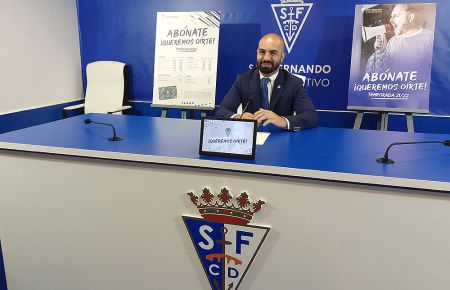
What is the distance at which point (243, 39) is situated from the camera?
11.1 ft

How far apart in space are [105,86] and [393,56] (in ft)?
8.68

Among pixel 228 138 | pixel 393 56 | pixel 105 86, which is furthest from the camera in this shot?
pixel 105 86

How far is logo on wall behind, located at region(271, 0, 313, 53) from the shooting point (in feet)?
10.4

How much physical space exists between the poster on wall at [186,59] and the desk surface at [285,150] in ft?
4.64

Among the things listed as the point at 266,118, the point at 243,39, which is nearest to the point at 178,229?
the point at 266,118

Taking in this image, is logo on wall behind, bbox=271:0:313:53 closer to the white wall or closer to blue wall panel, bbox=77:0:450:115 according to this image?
blue wall panel, bbox=77:0:450:115

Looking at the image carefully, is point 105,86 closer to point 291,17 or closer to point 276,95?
point 291,17

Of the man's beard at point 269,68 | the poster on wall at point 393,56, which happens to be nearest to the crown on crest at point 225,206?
the man's beard at point 269,68

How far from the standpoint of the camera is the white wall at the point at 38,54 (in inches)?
120

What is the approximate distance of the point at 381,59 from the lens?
2.86 meters

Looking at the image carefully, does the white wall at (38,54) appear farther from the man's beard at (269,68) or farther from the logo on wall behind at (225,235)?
the logo on wall behind at (225,235)

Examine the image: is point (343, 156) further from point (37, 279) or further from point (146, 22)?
point (146, 22)

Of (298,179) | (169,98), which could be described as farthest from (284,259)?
(169,98)

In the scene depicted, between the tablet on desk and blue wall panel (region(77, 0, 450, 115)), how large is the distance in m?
2.14
